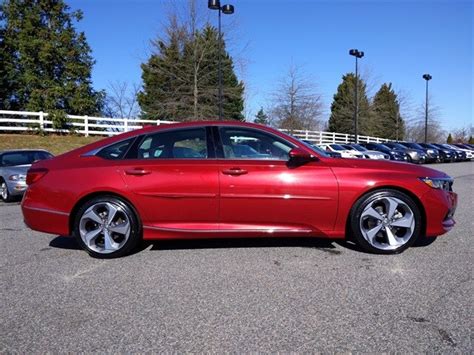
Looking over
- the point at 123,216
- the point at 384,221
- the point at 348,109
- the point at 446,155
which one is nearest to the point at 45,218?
the point at 123,216

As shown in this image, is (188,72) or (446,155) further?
(446,155)

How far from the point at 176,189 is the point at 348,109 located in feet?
168

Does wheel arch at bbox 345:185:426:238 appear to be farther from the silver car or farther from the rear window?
the silver car

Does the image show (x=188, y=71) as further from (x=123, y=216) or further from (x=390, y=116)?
(x=390, y=116)

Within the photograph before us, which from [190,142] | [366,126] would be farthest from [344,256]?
[366,126]

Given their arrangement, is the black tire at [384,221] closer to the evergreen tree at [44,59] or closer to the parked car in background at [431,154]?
the evergreen tree at [44,59]

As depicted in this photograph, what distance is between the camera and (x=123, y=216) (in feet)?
14.7

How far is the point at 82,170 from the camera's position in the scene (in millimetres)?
4477

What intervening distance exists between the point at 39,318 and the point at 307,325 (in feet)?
6.52

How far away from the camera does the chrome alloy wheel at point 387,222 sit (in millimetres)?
4395

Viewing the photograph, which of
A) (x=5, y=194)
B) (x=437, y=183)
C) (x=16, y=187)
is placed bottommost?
(x=5, y=194)

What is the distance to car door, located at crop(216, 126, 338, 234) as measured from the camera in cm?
431

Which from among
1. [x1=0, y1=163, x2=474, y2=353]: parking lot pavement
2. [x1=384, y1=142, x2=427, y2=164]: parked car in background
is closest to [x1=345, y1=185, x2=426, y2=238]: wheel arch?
[x1=0, y1=163, x2=474, y2=353]: parking lot pavement

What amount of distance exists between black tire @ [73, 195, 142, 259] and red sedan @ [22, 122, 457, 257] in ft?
0.04
